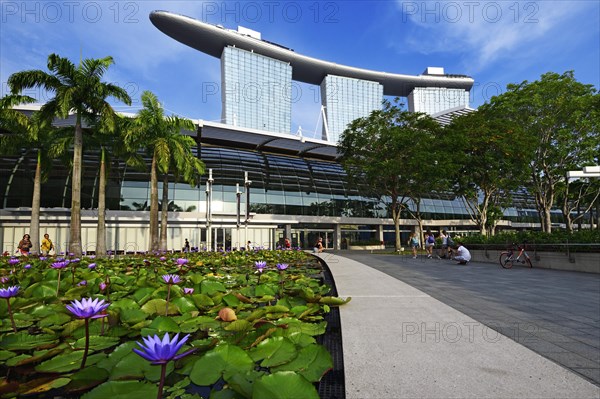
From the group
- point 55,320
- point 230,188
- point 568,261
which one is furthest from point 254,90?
point 55,320

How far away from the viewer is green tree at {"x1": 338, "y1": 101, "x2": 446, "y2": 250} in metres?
26.4

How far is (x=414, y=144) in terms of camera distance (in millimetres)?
27312

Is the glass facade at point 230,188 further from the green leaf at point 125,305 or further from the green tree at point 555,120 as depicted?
the green leaf at point 125,305

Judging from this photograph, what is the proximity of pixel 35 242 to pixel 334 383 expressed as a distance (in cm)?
2652

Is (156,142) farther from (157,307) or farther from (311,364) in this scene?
(311,364)

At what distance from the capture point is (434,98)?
13212 centimetres

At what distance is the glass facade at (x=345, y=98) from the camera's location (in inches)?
4309

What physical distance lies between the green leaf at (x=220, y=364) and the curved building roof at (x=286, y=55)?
9538 cm

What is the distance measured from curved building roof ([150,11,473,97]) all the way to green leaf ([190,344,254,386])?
95383mm

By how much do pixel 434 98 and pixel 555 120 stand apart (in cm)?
12006

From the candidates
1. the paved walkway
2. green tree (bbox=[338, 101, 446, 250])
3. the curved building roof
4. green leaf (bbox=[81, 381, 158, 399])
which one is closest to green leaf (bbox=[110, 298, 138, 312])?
green leaf (bbox=[81, 381, 158, 399])

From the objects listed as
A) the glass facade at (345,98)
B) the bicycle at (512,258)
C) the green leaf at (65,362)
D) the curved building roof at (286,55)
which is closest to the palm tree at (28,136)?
the green leaf at (65,362)

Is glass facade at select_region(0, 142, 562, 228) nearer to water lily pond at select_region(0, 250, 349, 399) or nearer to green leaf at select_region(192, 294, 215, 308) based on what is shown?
green leaf at select_region(192, 294, 215, 308)

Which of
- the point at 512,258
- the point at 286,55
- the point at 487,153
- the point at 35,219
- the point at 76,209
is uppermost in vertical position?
the point at 286,55
